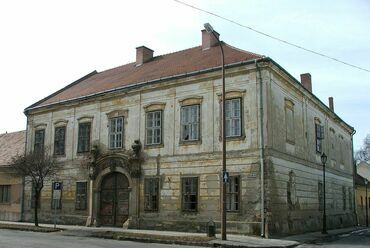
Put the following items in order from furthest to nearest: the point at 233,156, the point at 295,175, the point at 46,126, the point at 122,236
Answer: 1. the point at 46,126
2. the point at 295,175
3. the point at 233,156
4. the point at 122,236

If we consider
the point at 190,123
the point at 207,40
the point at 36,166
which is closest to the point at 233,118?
the point at 190,123

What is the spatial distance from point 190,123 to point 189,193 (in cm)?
377

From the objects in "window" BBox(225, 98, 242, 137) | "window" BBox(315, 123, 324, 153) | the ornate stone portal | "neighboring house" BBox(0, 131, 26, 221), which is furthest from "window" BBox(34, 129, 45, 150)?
"window" BBox(315, 123, 324, 153)

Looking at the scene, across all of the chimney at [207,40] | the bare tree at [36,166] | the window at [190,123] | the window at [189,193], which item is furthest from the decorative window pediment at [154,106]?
the bare tree at [36,166]

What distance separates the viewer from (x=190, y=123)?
83.4ft

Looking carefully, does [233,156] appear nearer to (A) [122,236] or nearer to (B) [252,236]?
(B) [252,236]

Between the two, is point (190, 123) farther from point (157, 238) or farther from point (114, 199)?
point (157, 238)

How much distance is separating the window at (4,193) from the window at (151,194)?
14669 millimetres

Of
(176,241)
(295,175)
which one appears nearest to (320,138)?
(295,175)

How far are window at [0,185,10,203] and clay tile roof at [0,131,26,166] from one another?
6.03 feet

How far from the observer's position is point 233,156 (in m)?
23.4

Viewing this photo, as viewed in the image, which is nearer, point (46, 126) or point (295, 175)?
point (295, 175)

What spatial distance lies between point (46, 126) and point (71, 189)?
556cm

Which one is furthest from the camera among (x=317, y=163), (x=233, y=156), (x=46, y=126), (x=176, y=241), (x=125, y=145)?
(x=46, y=126)
